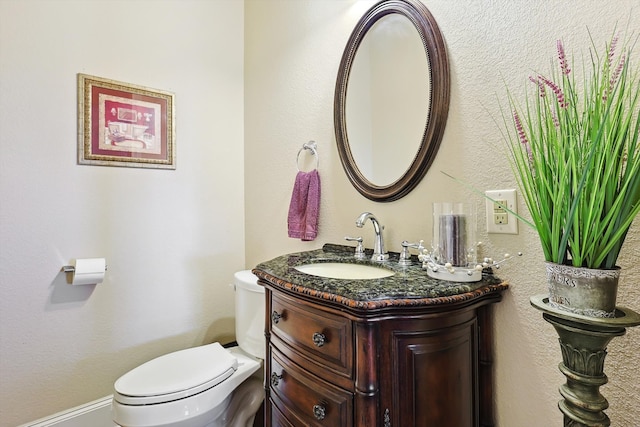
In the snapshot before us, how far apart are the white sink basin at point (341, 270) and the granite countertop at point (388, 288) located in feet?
0.30

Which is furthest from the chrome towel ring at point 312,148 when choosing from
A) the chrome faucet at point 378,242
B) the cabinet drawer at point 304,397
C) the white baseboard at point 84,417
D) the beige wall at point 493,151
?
the white baseboard at point 84,417

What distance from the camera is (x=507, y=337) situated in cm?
93

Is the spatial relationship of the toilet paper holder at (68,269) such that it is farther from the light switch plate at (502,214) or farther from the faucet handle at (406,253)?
the light switch plate at (502,214)

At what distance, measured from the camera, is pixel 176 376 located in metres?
1.38

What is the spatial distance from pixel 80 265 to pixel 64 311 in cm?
26

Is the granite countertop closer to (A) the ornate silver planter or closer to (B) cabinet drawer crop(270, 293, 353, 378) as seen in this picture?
(B) cabinet drawer crop(270, 293, 353, 378)

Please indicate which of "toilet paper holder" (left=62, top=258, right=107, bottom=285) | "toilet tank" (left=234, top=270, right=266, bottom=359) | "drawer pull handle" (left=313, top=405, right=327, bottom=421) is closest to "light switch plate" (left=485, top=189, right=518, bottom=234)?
"drawer pull handle" (left=313, top=405, right=327, bottom=421)

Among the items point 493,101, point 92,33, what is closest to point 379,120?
point 493,101

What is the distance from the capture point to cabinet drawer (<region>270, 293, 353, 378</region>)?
2.58 feet

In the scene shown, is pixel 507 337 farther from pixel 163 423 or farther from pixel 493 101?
pixel 163 423

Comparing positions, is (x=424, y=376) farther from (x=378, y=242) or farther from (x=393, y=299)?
(x=378, y=242)

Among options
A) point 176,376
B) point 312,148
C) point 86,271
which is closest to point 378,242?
point 312,148

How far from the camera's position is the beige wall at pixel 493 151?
743 millimetres

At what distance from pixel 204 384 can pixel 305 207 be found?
0.92m
